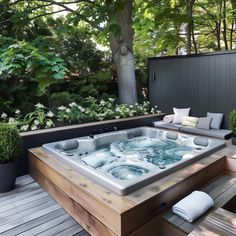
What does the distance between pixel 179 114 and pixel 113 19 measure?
246 centimetres

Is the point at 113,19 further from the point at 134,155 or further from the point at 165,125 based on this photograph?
the point at 134,155

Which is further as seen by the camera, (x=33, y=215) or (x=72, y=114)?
(x=72, y=114)

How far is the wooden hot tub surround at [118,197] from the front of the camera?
1.92m

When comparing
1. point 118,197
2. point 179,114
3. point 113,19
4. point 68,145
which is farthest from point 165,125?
point 118,197

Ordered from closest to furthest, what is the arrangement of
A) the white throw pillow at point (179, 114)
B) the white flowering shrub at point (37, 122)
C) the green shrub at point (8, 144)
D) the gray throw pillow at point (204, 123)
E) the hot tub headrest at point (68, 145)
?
the green shrub at point (8, 144) → the hot tub headrest at point (68, 145) → the white flowering shrub at point (37, 122) → the gray throw pillow at point (204, 123) → the white throw pillow at point (179, 114)

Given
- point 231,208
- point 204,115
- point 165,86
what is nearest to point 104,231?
point 231,208

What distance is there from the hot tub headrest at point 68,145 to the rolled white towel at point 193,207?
6.53 ft

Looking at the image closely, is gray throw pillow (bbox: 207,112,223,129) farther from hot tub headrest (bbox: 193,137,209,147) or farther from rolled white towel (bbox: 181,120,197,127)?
hot tub headrest (bbox: 193,137,209,147)

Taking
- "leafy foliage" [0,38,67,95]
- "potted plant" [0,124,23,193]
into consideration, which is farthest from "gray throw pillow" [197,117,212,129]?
"potted plant" [0,124,23,193]

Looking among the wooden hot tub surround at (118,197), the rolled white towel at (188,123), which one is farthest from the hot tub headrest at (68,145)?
the rolled white towel at (188,123)

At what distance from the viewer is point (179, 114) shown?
5223mm

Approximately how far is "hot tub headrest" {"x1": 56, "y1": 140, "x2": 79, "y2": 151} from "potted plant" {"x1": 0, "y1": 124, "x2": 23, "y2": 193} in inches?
26.8

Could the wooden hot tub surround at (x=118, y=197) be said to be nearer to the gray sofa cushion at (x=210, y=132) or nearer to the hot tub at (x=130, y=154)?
the hot tub at (x=130, y=154)

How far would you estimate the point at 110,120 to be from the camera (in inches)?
185
